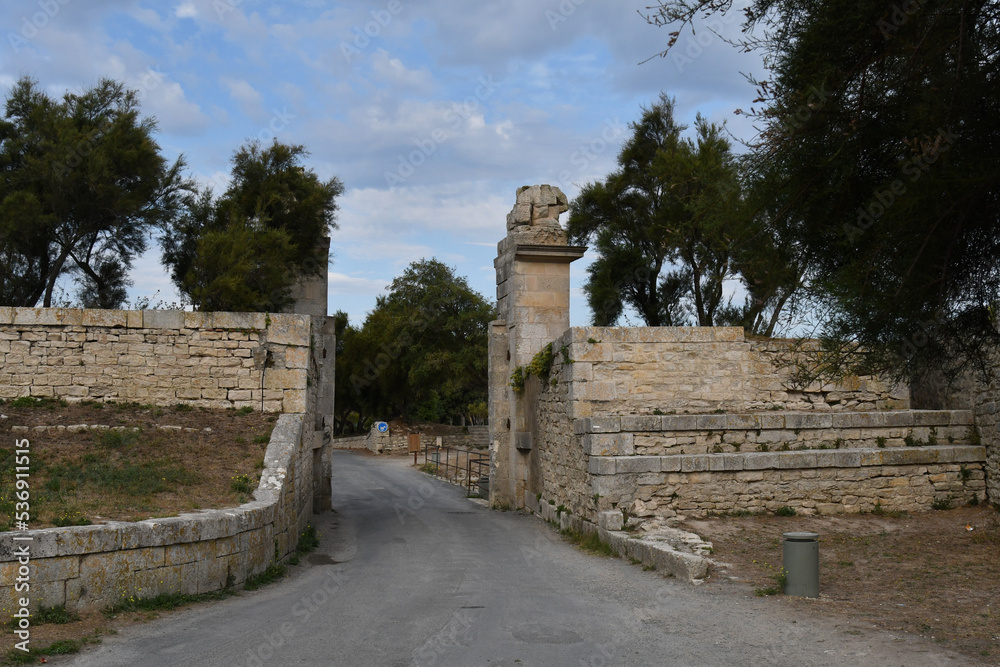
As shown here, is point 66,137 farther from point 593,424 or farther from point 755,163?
point 755,163

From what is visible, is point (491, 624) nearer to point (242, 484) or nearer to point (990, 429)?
point (242, 484)

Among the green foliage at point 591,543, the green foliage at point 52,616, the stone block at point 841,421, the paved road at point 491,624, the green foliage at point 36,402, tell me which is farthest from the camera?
the green foliage at point 36,402

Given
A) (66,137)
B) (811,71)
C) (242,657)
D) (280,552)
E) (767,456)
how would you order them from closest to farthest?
(242,657), (811,71), (280,552), (767,456), (66,137)

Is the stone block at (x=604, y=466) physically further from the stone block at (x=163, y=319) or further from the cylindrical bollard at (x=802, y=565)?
the stone block at (x=163, y=319)

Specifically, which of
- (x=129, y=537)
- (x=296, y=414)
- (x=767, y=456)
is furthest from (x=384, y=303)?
(x=129, y=537)

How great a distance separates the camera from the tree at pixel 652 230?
81.9 ft

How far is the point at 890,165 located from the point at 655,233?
773 inches

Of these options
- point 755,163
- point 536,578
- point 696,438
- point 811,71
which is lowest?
point 536,578

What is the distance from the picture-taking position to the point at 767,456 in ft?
38.6

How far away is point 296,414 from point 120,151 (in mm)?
10375

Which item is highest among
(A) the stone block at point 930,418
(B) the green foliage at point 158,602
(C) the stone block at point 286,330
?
(C) the stone block at point 286,330

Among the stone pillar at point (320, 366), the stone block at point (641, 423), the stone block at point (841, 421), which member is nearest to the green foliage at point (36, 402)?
the stone pillar at point (320, 366)

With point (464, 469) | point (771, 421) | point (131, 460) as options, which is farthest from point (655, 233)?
point (131, 460)

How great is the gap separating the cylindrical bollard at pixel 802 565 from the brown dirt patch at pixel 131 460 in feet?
20.0
